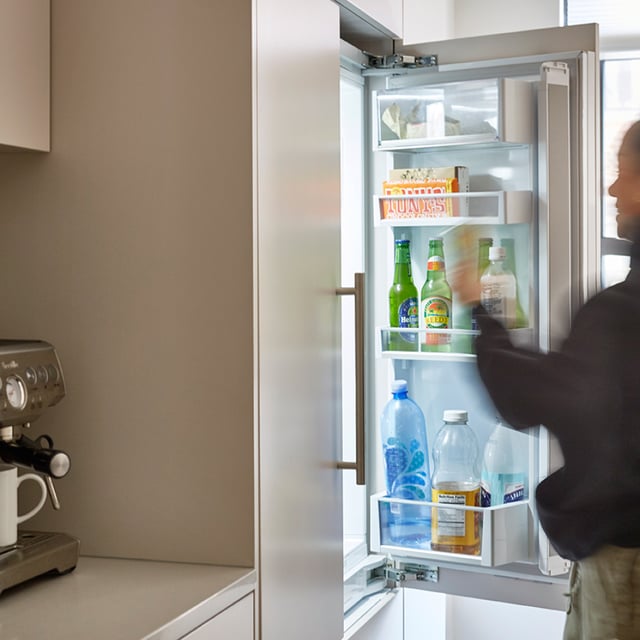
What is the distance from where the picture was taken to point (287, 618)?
1.51m

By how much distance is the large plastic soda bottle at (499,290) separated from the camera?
1.91 m

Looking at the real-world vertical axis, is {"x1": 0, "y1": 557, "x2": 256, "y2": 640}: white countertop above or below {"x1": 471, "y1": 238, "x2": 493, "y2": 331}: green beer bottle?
below

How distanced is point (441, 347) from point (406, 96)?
534mm

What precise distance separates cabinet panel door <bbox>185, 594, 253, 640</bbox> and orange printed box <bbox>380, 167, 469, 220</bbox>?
911 mm

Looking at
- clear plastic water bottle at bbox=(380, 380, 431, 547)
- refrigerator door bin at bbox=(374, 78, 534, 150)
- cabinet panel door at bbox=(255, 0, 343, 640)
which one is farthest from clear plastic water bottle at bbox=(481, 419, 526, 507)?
refrigerator door bin at bbox=(374, 78, 534, 150)

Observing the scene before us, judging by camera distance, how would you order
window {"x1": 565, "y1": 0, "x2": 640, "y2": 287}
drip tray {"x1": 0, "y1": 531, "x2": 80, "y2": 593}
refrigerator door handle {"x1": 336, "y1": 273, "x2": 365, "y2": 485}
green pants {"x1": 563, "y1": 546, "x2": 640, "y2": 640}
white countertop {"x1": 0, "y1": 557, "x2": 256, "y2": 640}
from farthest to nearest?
1. window {"x1": 565, "y1": 0, "x2": 640, "y2": 287}
2. refrigerator door handle {"x1": 336, "y1": 273, "x2": 365, "y2": 485}
3. green pants {"x1": 563, "y1": 546, "x2": 640, "y2": 640}
4. drip tray {"x1": 0, "y1": 531, "x2": 80, "y2": 593}
5. white countertop {"x1": 0, "y1": 557, "x2": 256, "y2": 640}

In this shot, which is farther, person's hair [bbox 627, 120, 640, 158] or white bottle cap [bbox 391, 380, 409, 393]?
white bottle cap [bbox 391, 380, 409, 393]

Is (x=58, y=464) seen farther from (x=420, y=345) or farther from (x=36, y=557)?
(x=420, y=345)

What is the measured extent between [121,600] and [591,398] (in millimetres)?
736

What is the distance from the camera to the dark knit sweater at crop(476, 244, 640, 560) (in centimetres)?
140

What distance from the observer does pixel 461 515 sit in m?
1.95

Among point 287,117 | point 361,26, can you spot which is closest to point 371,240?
point 361,26

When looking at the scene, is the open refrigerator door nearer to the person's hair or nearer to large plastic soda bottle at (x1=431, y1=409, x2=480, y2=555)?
large plastic soda bottle at (x1=431, y1=409, x2=480, y2=555)

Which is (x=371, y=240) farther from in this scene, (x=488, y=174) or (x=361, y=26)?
(x=361, y=26)
